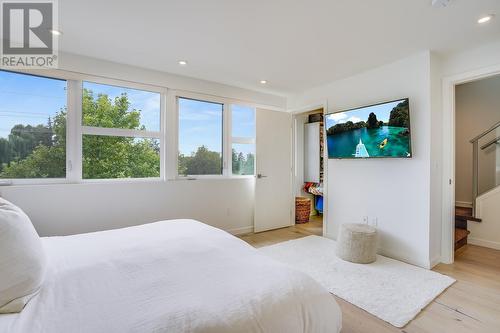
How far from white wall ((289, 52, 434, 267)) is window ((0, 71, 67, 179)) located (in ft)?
12.1

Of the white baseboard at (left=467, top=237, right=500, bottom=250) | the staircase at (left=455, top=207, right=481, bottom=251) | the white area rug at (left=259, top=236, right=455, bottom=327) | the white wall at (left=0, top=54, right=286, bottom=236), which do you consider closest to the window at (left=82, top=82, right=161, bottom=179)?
the white wall at (left=0, top=54, right=286, bottom=236)

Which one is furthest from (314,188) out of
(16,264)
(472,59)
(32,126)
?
(16,264)

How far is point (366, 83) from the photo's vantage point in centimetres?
337

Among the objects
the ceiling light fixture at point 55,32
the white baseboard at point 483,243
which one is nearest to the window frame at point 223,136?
the ceiling light fixture at point 55,32

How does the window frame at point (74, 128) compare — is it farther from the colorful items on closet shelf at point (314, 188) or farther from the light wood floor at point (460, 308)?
the colorful items on closet shelf at point (314, 188)

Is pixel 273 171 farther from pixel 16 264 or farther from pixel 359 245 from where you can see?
pixel 16 264

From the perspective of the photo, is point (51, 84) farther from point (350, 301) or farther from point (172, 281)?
point (350, 301)

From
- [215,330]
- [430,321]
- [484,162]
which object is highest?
[484,162]

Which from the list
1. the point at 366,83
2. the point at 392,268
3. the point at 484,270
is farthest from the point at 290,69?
the point at 484,270

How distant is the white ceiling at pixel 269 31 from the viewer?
1.98 metres

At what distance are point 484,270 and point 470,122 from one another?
106 inches

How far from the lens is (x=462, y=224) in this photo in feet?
12.1

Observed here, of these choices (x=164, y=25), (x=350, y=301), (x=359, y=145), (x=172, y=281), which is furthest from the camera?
(x=359, y=145)

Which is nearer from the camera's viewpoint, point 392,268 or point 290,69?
point 392,268
